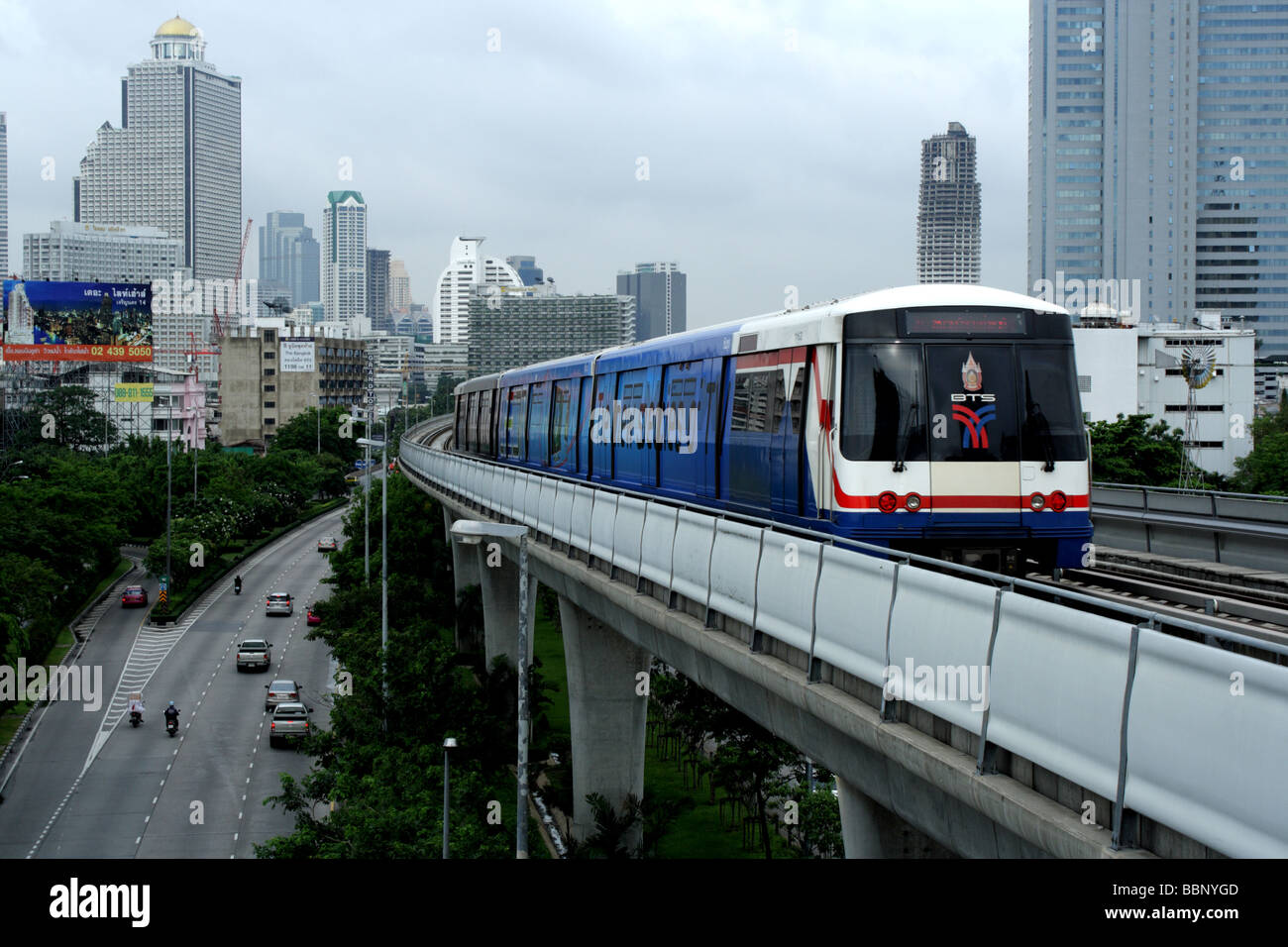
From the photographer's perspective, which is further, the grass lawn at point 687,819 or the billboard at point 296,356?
the billboard at point 296,356

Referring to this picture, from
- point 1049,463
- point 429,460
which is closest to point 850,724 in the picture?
point 1049,463

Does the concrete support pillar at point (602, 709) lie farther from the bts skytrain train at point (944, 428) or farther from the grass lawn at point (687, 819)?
the bts skytrain train at point (944, 428)

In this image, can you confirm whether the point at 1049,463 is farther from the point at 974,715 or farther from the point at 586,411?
the point at 586,411

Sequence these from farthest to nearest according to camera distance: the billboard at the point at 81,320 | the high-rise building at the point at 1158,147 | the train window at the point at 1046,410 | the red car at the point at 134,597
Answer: the high-rise building at the point at 1158,147 < the billboard at the point at 81,320 < the red car at the point at 134,597 < the train window at the point at 1046,410

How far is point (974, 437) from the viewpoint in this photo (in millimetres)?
13898

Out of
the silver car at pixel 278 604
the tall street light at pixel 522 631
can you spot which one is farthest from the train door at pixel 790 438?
the silver car at pixel 278 604

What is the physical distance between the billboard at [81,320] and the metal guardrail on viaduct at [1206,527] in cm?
8918

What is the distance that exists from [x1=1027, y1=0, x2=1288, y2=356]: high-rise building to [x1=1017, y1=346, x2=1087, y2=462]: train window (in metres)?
160

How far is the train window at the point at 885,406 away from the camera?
13.8 metres

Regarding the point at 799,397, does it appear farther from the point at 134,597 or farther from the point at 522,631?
the point at 134,597

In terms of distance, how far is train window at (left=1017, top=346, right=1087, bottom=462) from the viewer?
1405 centimetres

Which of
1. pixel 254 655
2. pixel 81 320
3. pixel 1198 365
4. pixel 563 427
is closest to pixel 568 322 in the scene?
pixel 81 320

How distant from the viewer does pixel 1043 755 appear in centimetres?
720
